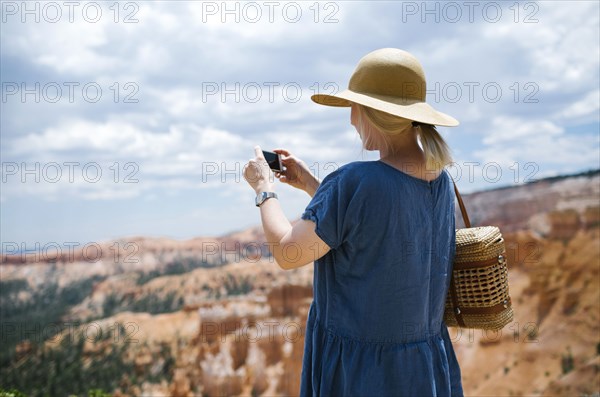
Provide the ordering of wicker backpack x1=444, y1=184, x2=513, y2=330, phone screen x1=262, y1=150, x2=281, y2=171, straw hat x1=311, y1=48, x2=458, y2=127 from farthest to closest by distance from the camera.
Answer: phone screen x1=262, y1=150, x2=281, y2=171
wicker backpack x1=444, y1=184, x2=513, y2=330
straw hat x1=311, y1=48, x2=458, y2=127

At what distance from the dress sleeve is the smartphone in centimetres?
37

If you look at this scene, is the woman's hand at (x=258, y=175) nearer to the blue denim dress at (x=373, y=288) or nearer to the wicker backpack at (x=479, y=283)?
the blue denim dress at (x=373, y=288)

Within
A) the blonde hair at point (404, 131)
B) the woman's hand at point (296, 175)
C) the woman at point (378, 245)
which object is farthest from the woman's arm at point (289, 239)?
the woman's hand at point (296, 175)

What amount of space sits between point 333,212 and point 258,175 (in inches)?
9.1

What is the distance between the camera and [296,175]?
1.50 metres

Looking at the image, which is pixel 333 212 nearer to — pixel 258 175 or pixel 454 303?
pixel 258 175

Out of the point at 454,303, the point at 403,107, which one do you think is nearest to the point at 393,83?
the point at 403,107

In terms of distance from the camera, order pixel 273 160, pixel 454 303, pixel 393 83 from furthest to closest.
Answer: pixel 273 160, pixel 454 303, pixel 393 83

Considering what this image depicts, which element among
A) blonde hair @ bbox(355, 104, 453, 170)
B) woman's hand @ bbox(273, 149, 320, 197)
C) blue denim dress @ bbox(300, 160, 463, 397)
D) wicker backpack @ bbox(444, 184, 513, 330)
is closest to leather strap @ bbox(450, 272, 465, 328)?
wicker backpack @ bbox(444, 184, 513, 330)

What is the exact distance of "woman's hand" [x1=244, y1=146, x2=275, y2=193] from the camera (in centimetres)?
A: 117

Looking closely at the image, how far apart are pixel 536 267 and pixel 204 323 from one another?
8.31 m

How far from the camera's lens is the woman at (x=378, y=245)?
1.06 metres

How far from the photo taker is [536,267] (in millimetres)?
12875

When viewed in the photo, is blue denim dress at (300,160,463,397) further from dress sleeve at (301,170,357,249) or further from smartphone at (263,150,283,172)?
smartphone at (263,150,283,172)
